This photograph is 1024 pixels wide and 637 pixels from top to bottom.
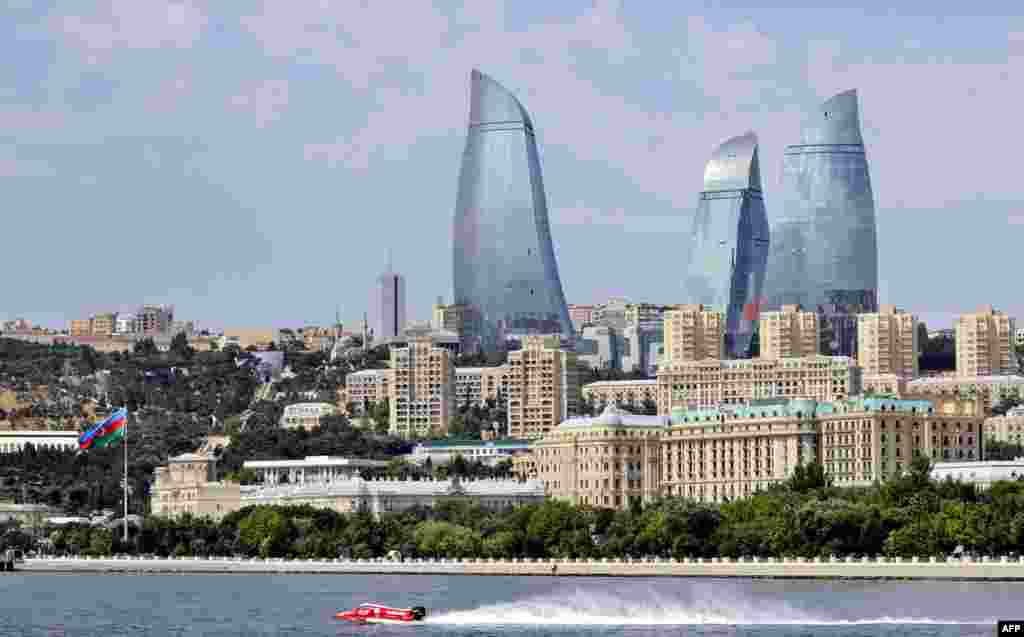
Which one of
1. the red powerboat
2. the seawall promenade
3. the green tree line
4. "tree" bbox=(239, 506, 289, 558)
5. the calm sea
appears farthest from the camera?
"tree" bbox=(239, 506, 289, 558)

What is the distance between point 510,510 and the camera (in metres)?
179

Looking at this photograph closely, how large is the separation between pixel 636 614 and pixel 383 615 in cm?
862

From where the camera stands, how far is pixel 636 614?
107 metres

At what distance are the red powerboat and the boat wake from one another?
24.1 inches

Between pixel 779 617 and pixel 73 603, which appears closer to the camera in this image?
pixel 779 617

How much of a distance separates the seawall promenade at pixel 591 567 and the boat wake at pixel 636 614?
965 inches

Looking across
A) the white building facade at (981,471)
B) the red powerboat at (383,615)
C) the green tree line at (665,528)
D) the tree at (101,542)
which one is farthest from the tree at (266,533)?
the red powerboat at (383,615)

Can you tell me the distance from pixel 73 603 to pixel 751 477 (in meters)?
73.3

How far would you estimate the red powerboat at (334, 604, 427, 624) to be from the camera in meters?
109

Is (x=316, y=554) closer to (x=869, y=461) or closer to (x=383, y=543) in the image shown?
(x=383, y=543)

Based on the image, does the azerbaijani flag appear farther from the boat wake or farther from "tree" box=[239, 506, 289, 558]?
the boat wake

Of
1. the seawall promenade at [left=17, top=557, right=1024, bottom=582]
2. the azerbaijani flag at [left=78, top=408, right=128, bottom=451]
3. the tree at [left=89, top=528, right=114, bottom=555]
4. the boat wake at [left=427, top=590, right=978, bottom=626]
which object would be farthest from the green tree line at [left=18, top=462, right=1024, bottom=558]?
the boat wake at [left=427, top=590, right=978, bottom=626]

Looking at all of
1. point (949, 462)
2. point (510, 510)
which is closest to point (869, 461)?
point (949, 462)

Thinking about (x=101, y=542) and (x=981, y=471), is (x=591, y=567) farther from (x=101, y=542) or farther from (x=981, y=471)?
(x=981, y=471)
